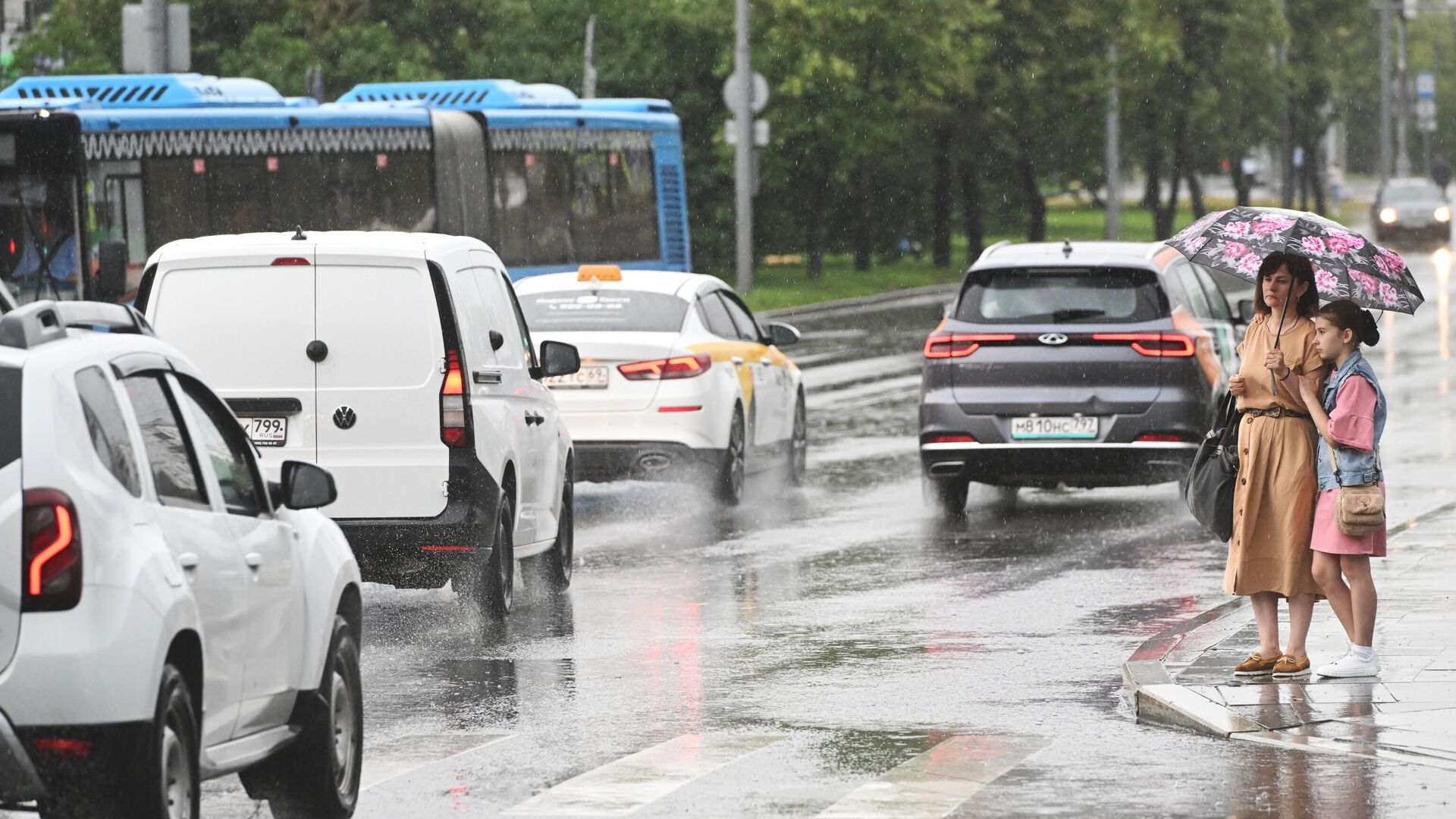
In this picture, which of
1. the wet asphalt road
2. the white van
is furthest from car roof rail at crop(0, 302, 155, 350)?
the white van

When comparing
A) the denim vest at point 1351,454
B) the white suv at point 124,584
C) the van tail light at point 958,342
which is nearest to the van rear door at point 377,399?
the denim vest at point 1351,454

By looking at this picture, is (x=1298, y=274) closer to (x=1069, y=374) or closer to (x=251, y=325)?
(x=251, y=325)

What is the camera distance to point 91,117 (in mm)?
24234

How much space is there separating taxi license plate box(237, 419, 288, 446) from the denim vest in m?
4.57

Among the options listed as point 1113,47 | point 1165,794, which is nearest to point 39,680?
point 1165,794

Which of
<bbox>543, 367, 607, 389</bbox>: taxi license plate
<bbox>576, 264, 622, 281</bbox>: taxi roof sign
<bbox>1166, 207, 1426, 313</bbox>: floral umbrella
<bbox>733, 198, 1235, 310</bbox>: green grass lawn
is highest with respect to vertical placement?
<bbox>1166, 207, 1426, 313</bbox>: floral umbrella

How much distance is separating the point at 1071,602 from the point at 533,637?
109 inches

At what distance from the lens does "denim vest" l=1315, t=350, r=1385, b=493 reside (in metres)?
9.57

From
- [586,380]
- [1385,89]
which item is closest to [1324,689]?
[586,380]

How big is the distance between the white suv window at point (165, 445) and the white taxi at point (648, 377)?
9.54m

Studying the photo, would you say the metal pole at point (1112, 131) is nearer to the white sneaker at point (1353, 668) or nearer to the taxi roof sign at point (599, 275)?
the taxi roof sign at point (599, 275)

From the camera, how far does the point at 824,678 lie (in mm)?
10320

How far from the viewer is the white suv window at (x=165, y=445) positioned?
6391mm

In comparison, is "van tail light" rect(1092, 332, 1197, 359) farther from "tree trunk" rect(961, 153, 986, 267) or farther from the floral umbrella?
"tree trunk" rect(961, 153, 986, 267)
